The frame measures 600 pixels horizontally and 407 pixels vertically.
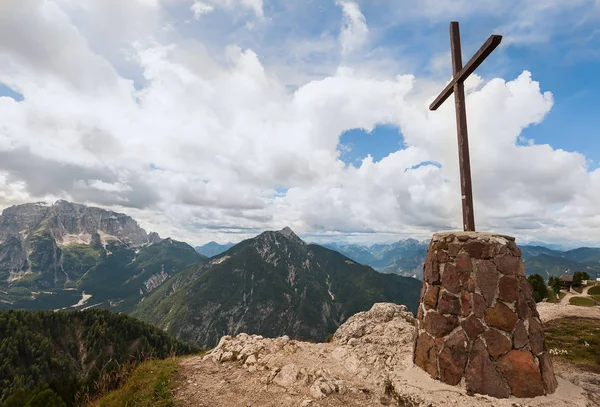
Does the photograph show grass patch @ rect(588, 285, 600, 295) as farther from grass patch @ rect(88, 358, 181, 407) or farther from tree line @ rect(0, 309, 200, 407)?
tree line @ rect(0, 309, 200, 407)

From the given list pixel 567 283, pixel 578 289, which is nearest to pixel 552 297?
pixel 578 289

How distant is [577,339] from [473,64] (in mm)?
20646

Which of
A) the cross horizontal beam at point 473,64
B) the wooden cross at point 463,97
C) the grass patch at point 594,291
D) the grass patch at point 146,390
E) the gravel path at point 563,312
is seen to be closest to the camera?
the grass patch at point 146,390

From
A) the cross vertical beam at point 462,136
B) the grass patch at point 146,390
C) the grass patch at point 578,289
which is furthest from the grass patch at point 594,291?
the grass patch at point 146,390

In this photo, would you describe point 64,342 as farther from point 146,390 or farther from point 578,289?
point 578,289

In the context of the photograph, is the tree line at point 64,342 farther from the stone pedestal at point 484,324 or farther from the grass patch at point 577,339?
the stone pedestal at point 484,324

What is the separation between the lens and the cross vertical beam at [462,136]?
427 inches

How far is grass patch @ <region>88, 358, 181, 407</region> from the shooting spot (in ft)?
31.0

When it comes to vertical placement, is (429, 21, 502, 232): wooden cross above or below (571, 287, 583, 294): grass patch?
above

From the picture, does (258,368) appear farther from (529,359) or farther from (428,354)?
(529,359)

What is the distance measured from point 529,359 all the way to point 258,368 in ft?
31.6

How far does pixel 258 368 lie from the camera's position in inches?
474

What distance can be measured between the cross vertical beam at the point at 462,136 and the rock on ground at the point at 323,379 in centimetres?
555

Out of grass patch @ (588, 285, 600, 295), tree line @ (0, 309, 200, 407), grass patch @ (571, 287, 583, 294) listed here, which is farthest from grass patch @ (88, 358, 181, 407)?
tree line @ (0, 309, 200, 407)
